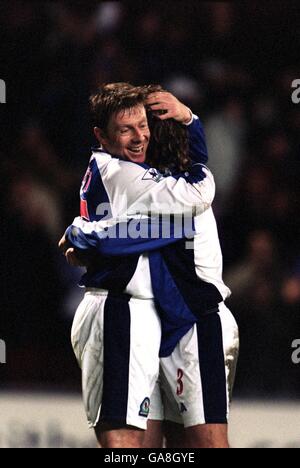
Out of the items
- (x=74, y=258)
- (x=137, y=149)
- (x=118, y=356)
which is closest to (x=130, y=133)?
(x=137, y=149)

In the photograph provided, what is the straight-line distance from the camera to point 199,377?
362cm

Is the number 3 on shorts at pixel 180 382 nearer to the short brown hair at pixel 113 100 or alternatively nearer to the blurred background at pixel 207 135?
the blurred background at pixel 207 135

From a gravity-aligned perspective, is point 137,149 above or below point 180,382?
above

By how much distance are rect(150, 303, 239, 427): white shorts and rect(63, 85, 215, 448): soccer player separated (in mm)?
52

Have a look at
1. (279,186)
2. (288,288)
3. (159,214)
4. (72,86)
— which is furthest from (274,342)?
(72,86)

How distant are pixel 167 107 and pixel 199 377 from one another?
36.2 inches

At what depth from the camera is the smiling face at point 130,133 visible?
3.69m

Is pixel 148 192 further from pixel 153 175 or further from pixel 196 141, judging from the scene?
pixel 196 141

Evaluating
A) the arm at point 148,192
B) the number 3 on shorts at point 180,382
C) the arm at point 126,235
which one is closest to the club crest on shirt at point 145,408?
the number 3 on shorts at point 180,382

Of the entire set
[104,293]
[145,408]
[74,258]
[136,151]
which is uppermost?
[136,151]

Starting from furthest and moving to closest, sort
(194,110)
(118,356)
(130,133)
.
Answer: (194,110) < (130,133) < (118,356)

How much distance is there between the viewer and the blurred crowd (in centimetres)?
420

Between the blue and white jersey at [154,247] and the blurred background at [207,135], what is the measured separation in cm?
50

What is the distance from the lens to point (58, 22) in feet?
14.0
